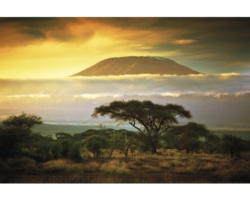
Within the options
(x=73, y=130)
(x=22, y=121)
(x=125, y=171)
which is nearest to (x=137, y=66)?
(x=73, y=130)

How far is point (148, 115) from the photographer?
18.1ft

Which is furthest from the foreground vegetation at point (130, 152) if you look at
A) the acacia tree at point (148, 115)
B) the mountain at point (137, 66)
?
the mountain at point (137, 66)

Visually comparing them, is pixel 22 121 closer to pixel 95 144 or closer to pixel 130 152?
pixel 95 144

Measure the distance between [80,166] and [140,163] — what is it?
117 cm

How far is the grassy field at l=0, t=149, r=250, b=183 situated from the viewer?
522cm

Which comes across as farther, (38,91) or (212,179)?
(38,91)

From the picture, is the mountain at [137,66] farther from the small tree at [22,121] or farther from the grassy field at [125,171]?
the grassy field at [125,171]

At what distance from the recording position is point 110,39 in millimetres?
5566

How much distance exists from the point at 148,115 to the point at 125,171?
47.0 inches

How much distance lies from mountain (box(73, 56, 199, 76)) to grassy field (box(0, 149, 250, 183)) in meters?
1.79

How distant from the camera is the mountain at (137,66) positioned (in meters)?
5.59

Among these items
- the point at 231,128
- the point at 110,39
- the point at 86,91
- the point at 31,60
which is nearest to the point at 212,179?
the point at 231,128

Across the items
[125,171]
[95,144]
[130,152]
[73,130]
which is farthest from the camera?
[73,130]

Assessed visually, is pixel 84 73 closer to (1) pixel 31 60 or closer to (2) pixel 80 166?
(1) pixel 31 60
